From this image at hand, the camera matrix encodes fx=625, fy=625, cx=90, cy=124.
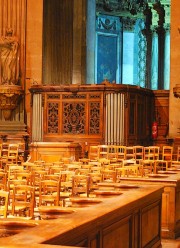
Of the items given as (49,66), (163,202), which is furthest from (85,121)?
(163,202)

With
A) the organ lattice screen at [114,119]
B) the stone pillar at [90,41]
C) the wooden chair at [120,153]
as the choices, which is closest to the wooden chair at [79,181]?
the wooden chair at [120,153]

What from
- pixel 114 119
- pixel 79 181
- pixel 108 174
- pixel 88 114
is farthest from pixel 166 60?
pixel 79 181

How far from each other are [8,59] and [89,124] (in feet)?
10.3

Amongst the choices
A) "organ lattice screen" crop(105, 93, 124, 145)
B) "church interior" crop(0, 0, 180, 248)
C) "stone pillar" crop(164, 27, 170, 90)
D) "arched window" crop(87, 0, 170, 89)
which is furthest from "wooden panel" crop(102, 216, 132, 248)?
"stone pillar" crop(164, 27, 170, 90)

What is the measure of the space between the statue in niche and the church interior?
3 cm

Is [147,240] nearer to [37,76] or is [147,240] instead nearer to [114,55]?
[37,76]

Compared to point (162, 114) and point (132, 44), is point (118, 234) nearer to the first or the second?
point (162, 114)

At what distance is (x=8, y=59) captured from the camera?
18.5 meters

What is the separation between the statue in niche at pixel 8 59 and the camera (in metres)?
18.5

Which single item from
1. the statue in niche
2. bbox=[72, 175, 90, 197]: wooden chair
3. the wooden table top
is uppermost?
the statue in niche

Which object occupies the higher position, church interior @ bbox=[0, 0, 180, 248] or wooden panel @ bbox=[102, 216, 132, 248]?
church interior @ bbox=[0, 0, 180, 248]

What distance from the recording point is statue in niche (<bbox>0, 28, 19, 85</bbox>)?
18.5 metres

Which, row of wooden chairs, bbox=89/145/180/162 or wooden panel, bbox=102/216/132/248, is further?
row of wooden chairs, bbox=89/145/180/162

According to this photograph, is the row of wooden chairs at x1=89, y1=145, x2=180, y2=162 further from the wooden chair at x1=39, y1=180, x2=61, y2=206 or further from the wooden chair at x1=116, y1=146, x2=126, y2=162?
the wooden chair at x1=39, y1=180, x2=61, y2=206
